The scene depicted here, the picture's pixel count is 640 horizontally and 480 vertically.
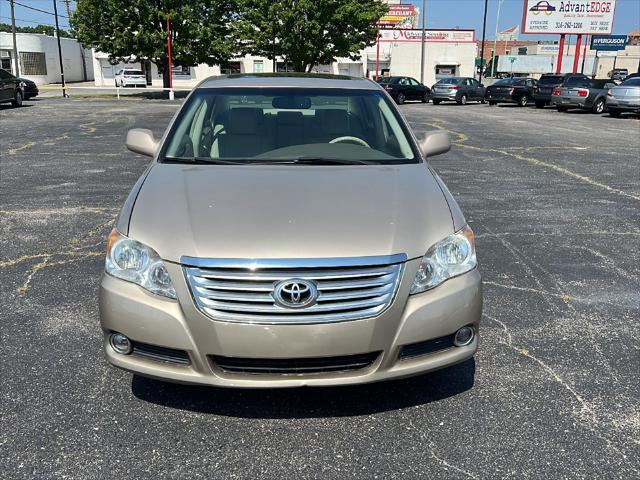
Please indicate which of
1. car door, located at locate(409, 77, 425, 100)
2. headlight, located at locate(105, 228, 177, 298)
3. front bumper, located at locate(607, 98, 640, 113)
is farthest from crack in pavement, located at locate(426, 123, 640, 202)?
car door, located at locate(409, 77, 425, 100)

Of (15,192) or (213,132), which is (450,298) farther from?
(15,192)

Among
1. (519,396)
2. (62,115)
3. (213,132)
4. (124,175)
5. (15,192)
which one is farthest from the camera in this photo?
(62,115)

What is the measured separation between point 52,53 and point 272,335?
61.9m

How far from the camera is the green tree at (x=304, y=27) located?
36688 mm

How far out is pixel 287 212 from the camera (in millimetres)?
2855

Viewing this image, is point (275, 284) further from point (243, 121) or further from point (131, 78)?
point (131, 78)

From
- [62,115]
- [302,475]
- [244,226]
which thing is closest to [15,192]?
[244,226]

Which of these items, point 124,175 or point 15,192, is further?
point 124,175

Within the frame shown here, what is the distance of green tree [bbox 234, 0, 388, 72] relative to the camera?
36688mm

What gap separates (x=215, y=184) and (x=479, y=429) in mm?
1885

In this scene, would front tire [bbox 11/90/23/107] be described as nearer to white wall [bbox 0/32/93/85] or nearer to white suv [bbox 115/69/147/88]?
white suv [bbox 115/69/147/88]

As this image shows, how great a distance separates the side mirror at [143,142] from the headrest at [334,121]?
3.94 ft

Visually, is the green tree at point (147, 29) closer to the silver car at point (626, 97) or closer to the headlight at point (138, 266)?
the silver car at point (626, 97)

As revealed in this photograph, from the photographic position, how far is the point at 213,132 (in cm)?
418
